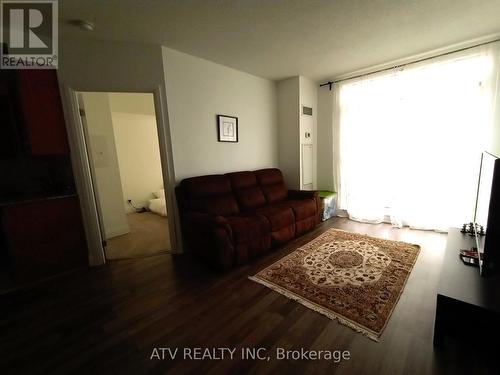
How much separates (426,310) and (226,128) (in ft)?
10.0

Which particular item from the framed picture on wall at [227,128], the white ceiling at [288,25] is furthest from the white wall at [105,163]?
the framed picture on wall at [227,128]

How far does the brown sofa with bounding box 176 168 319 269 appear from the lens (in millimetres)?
2358

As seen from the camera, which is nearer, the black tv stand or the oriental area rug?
the black tv stand

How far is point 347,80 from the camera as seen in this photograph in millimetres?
3756

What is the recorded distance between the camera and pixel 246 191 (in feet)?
10.9

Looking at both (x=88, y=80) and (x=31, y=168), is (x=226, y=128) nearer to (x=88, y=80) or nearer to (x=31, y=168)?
(x=88, y=80)

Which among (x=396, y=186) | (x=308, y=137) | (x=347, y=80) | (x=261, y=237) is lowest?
(x=261, y=237)

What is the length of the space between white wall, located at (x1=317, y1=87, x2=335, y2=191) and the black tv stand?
9.35ft

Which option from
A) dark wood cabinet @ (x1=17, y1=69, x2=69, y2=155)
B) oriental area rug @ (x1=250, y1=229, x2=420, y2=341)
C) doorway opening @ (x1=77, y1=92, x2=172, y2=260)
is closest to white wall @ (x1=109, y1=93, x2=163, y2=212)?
doorway opening @ (x1=77, y1=92, x2=172, y2=260)

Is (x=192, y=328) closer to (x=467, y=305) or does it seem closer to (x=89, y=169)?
(x=467, y=305)

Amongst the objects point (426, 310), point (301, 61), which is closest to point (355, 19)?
point (301, 61)

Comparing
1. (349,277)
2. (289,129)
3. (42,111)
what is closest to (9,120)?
(42,111)

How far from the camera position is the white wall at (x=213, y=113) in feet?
9.15

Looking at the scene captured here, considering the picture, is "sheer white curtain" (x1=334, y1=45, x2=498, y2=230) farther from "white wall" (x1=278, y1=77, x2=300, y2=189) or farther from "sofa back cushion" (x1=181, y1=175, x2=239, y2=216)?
"sofa back cushion" (x1=181, y1=175, x2=239, y2=216)
